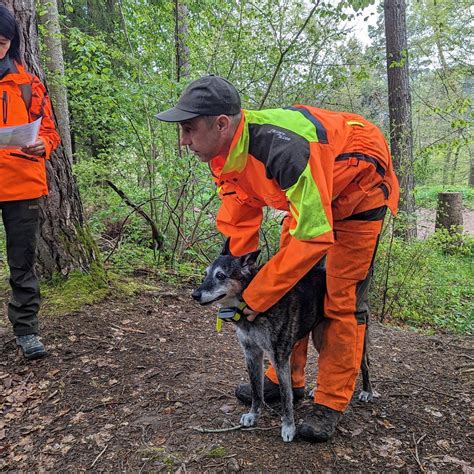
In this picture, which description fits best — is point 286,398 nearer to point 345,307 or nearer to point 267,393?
point 267,393

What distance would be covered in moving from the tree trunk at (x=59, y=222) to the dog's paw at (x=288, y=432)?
10.4ft

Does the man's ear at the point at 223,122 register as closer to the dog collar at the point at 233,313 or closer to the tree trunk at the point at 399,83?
the dog collar at the point at 233,313

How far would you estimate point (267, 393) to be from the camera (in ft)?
9.86

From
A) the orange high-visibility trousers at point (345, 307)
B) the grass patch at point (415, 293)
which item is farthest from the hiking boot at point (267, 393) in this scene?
the grass patch at point (415, 293)

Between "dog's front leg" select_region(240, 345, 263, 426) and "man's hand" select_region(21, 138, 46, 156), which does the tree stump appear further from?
"man's hand" select_region(21, 138, 46, 156)

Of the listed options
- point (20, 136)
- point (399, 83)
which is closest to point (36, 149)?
point (20, 136)

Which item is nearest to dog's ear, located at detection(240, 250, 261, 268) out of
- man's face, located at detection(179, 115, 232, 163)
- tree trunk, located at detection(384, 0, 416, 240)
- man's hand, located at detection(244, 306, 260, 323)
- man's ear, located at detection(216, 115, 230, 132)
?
man's hand, located at detection(244, 306, 260, 323)

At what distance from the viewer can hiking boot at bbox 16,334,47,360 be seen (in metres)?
3.33

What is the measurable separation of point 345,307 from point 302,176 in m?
1.01

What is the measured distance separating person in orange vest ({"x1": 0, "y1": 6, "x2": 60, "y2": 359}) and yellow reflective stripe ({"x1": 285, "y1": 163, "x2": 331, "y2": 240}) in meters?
2.37

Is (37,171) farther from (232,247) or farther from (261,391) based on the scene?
(261,391)

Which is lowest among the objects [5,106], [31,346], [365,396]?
[365,396]

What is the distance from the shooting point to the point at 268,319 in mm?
2461

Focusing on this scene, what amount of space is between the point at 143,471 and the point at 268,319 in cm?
117
